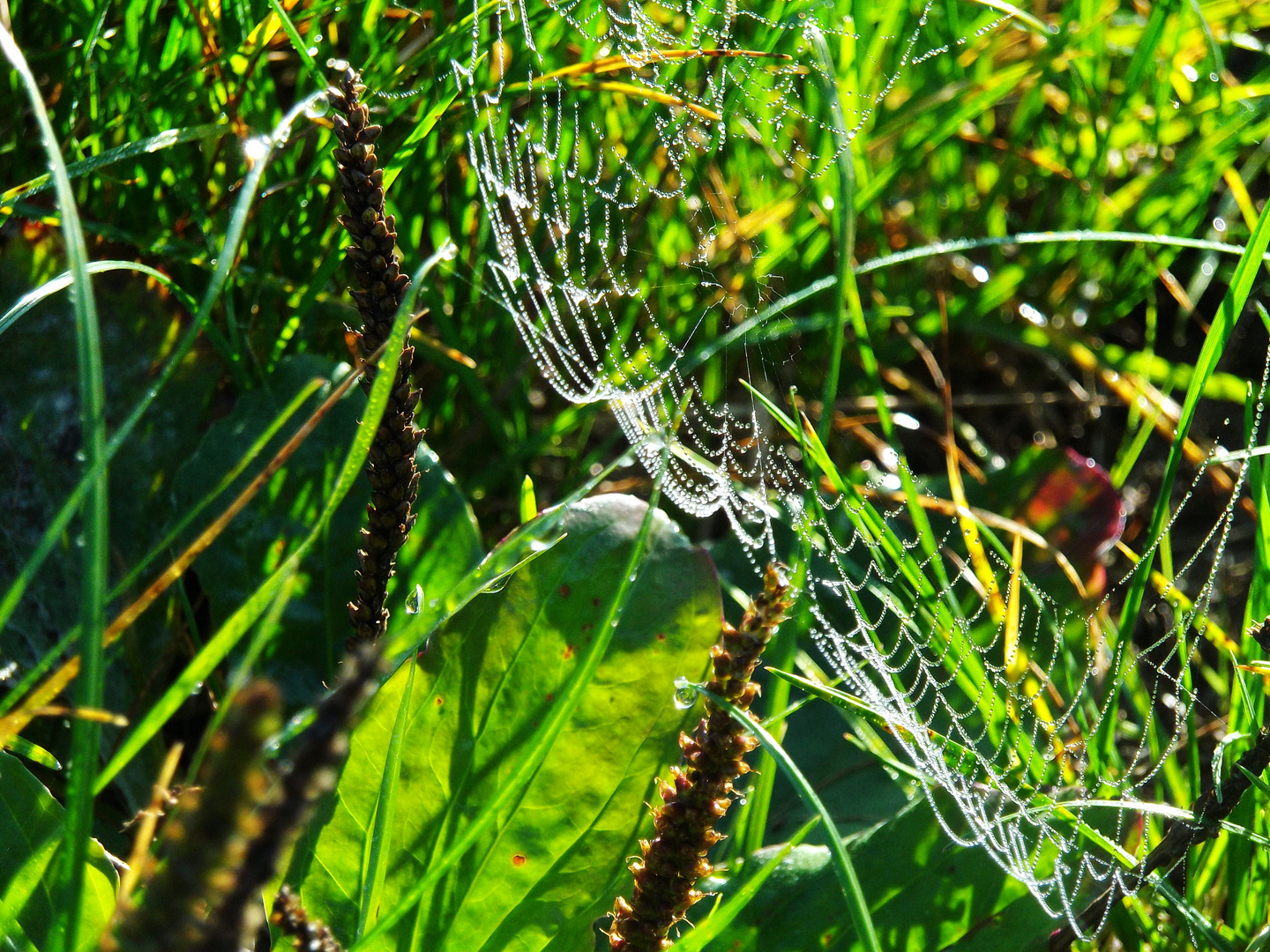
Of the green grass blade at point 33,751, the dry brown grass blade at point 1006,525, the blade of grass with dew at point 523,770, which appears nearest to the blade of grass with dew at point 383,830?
the blade of grass with dew at point 523,770

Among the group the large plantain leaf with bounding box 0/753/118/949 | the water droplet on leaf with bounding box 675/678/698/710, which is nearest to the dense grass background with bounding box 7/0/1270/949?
the water droplet on leaf with bounding box 675/678/698/710

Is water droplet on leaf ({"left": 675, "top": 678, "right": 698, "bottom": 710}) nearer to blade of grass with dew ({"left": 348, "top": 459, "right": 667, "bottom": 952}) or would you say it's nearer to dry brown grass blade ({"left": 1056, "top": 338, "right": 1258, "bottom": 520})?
blade of grass with dew ({"left": 348, "top": 459, "right": 667, "bottom": 952})

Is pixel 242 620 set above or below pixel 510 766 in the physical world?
above

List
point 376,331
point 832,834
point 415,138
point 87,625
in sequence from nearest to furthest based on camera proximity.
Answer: point 87,625 → point 832,834 → point 376,331 → point 415,138

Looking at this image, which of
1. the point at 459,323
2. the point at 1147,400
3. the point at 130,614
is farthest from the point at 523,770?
the point at 1147,400

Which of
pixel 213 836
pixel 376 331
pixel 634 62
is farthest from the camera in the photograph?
pixel 634 62

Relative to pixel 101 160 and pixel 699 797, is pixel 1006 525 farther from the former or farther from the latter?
pixel 101 160

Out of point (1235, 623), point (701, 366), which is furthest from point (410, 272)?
point (1235, 623)
